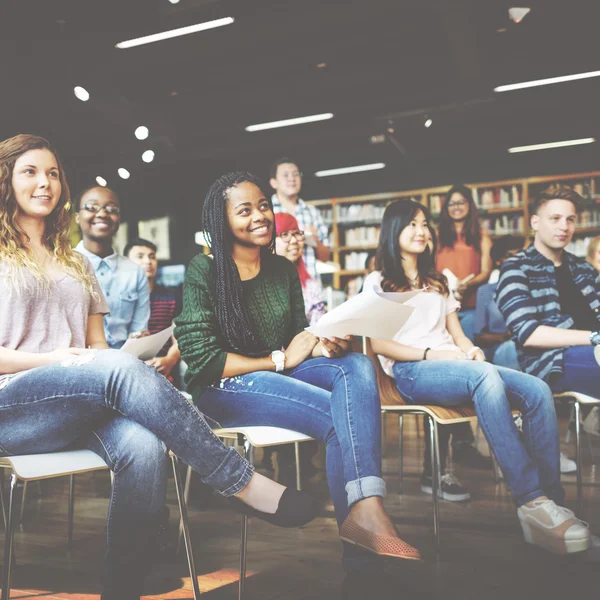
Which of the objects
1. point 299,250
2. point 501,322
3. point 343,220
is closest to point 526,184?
point 343,220

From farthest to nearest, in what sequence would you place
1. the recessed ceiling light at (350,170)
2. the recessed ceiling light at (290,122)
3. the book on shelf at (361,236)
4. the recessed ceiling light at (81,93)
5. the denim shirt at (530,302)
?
the recessed ceiling light at (350,170)
the book on shelf at (361,236)
the recessed ceiling light at (290,122)
the recessed ceiling light at (81,93)
the denim shirt at (530,302)

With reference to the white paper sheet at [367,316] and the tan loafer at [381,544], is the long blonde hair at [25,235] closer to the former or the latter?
the white paper sheet at [367,316]

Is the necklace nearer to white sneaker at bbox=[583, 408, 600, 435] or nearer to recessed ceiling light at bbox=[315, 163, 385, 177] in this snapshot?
white sneaker at bbox=[583, 408, 600, 435]

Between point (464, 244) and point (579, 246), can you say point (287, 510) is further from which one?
Result: point (579, 246)

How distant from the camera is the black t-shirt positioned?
8.36 feet

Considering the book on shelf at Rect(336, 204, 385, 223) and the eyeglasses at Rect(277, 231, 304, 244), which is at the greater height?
the book on shelf at Rect(336, 204, 385, 223)

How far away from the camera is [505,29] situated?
247 inches

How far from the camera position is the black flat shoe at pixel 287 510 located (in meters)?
1.43

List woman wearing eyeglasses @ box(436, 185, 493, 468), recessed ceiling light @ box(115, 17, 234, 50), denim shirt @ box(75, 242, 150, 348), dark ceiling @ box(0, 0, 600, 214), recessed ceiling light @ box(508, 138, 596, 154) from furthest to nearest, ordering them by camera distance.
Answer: recessed ceiling light @ box(508, 138, 596, 154) → recessed ceiling light @ box(115, 17, 234, 50) → dark ceiling @ box(0, 0, 600, 214) → woman wearing eyeglasses @ box(436, 185, 493, 468) → denim shirt @ box(75, 242, 150, 348)

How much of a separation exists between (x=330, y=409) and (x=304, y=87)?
656cm

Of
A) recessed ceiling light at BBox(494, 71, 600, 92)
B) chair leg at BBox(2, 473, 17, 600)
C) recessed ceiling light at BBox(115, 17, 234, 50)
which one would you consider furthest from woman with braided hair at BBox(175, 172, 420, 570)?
recessed ceiling light at BBox(494, 71, 600, 92)

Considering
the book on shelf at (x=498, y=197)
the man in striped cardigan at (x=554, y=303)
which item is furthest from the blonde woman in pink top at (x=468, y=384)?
the book on shelf at (x=498, y=197)

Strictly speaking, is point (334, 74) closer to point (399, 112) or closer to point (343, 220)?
point (399, 112)

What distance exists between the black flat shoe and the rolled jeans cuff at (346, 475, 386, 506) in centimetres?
11
